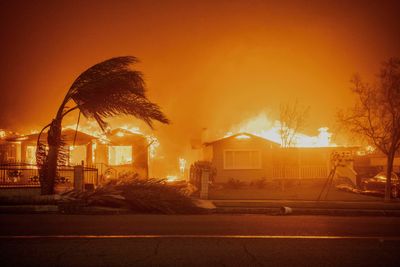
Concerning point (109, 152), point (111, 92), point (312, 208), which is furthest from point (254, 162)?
point (111, 92)

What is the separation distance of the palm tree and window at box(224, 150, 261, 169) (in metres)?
12.2

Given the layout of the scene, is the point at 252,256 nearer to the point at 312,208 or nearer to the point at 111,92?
the point at 312,208

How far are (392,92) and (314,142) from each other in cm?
1360

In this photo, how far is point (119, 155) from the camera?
89.2 ft

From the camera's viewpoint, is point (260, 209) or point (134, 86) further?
point (134, 86)

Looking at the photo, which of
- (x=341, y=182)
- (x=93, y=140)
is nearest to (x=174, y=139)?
(x=93, y=140)

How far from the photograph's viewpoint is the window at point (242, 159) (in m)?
Answer: 24.8

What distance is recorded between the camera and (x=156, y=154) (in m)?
42.4

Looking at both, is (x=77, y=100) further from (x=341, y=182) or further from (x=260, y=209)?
(x=341, y=182)

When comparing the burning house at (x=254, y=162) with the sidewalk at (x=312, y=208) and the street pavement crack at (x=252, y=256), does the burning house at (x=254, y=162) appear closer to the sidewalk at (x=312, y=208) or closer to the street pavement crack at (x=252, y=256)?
the sidewalk at (x=312, y=208)

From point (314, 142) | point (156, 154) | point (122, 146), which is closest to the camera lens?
point (122, 146)

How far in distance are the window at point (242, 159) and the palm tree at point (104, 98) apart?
12212mm

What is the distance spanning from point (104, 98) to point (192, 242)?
7552 mm

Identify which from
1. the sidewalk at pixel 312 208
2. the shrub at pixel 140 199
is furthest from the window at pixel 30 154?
the sidewalk at pixel 312 208
